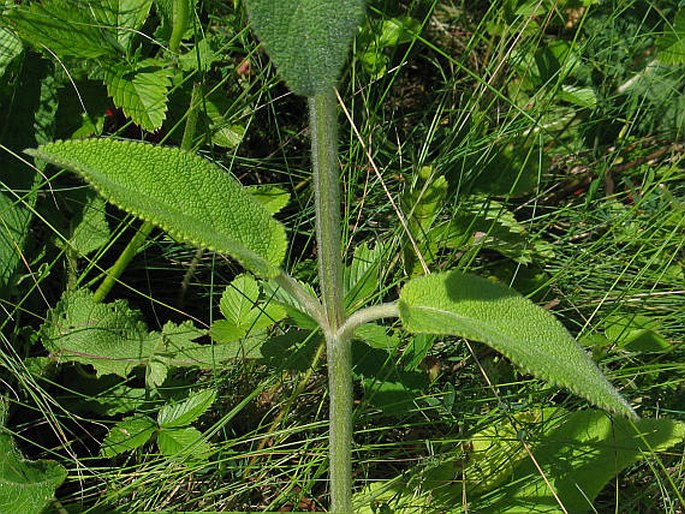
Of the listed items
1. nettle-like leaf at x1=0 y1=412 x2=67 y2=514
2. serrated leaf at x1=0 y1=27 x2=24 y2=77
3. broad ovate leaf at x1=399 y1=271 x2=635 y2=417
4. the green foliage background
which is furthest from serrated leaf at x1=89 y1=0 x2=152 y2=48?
broad ovate leaf at x1=399 y1=271 x2=635 y2=417

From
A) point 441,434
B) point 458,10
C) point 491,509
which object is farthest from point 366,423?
point 458,10

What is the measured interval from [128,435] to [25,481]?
204 millimetres

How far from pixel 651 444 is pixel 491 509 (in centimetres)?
30

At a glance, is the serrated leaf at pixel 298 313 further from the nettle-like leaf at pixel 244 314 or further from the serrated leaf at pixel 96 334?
the serrated leaf at pixel 96 334

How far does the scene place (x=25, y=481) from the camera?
4.66 ft

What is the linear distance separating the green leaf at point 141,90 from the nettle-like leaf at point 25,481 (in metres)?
0.70

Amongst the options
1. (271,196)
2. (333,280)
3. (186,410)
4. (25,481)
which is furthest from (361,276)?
(25,481)

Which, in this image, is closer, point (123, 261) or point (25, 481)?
point (25, 481)

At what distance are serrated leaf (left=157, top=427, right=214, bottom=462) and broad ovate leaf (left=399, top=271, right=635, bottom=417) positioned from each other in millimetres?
509

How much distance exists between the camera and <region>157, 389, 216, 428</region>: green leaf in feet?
5.05

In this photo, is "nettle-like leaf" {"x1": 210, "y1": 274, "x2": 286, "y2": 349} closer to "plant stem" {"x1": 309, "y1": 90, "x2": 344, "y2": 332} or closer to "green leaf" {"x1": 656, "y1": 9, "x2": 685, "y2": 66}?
"plant stem" {"x1": 309, "y1": 90, "x2": 344, "y2": 332}

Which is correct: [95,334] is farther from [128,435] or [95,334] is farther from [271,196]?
[271,196]

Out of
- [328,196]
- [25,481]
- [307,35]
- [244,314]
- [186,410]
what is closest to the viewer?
[307,35]

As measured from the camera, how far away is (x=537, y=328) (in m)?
1.15
